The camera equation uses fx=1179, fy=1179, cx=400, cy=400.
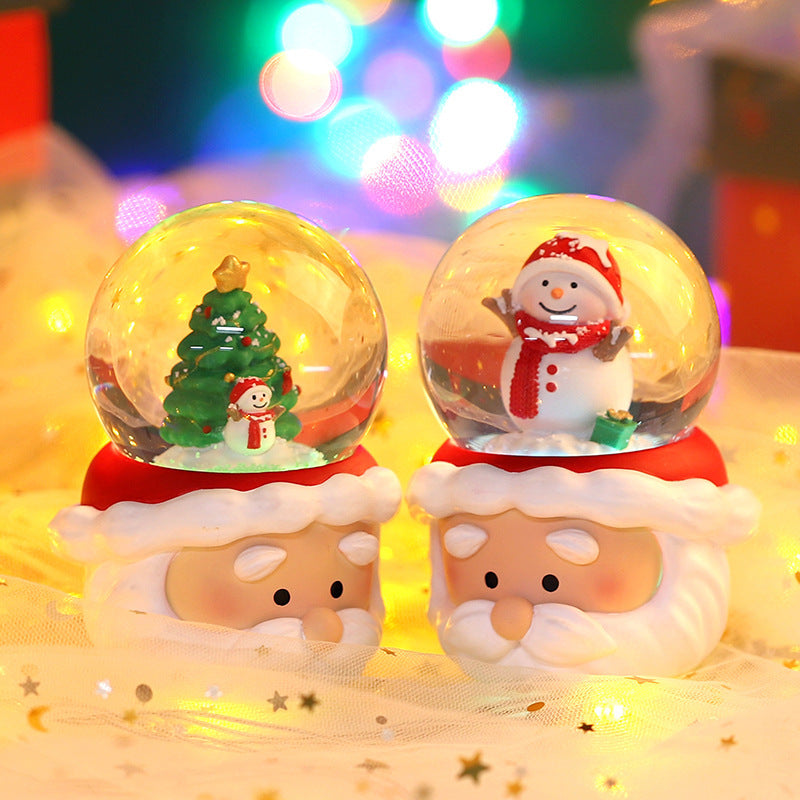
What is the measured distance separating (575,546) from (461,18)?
249cm

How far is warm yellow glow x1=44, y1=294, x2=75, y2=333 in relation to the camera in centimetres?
303

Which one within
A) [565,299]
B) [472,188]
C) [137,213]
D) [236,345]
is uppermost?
[472,188]

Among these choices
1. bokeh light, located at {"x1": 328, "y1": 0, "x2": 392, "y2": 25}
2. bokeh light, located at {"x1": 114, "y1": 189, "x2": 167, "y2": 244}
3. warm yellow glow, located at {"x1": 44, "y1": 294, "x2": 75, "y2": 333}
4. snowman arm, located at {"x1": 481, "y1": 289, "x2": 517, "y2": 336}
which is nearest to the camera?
snowman arm, located at {"x1": 481, "y1": 289, "x2": 517, "y2": 336}

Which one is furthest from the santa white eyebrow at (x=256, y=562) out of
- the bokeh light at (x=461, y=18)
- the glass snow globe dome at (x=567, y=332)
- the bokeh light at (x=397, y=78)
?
the bokeh light at (x=461, y=18)

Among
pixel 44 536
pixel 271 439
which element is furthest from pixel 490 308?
pixel 44 536

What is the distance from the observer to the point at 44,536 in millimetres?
2279

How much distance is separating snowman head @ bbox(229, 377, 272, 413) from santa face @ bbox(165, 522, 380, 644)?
198mm

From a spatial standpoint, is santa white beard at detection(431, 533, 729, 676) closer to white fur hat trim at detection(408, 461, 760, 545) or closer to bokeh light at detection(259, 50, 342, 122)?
white fur hat trim at detection(408, 461, 760, 545)

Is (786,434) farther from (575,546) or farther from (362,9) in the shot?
(362,9)

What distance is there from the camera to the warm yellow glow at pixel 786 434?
7.87 ft

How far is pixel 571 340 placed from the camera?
180 centimetres

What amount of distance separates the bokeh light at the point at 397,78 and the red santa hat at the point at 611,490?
2194mm

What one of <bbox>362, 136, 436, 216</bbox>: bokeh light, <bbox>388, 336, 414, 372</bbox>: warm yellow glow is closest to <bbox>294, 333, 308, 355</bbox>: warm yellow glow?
<bbox>388, 336, 414, 372</bbox>: warm yellow glow

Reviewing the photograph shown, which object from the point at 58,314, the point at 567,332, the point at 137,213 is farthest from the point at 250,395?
the point at 137,213
